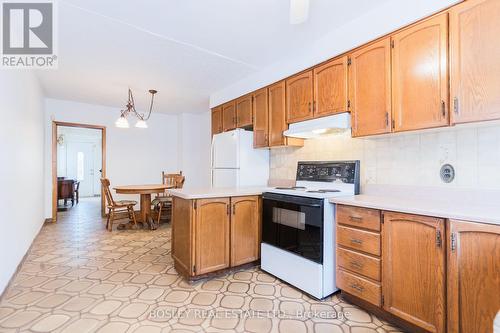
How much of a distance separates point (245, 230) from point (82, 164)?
31.3 feet

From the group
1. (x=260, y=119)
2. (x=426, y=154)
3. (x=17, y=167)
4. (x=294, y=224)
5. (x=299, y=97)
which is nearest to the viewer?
(x=426, y=154)

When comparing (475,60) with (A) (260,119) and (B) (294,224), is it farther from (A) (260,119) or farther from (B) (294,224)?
(A) (260,119)

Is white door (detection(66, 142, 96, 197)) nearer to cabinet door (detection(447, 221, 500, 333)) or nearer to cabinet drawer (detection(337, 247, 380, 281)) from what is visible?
cabinet drawer (detection(337, 247, 380, 281))

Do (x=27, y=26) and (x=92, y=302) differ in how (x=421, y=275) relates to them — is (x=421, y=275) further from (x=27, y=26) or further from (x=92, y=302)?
(x=27, y=26)

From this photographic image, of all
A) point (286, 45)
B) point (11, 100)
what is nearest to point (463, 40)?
point (286, 45)

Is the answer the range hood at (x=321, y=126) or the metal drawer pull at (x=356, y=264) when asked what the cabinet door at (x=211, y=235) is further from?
the metal drawer pull at (x=356, y=264)

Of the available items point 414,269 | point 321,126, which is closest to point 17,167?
point 321,126

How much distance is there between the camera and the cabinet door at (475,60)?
1.49 m

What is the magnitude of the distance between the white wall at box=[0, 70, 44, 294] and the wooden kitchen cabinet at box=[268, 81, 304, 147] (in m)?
2.56

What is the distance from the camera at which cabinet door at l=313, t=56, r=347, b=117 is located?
7.52 feet

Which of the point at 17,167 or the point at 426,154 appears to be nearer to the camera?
the point at 426,154

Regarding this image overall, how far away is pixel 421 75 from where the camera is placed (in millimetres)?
1793

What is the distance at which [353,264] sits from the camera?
194cm

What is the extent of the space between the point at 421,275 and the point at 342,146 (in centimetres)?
140
